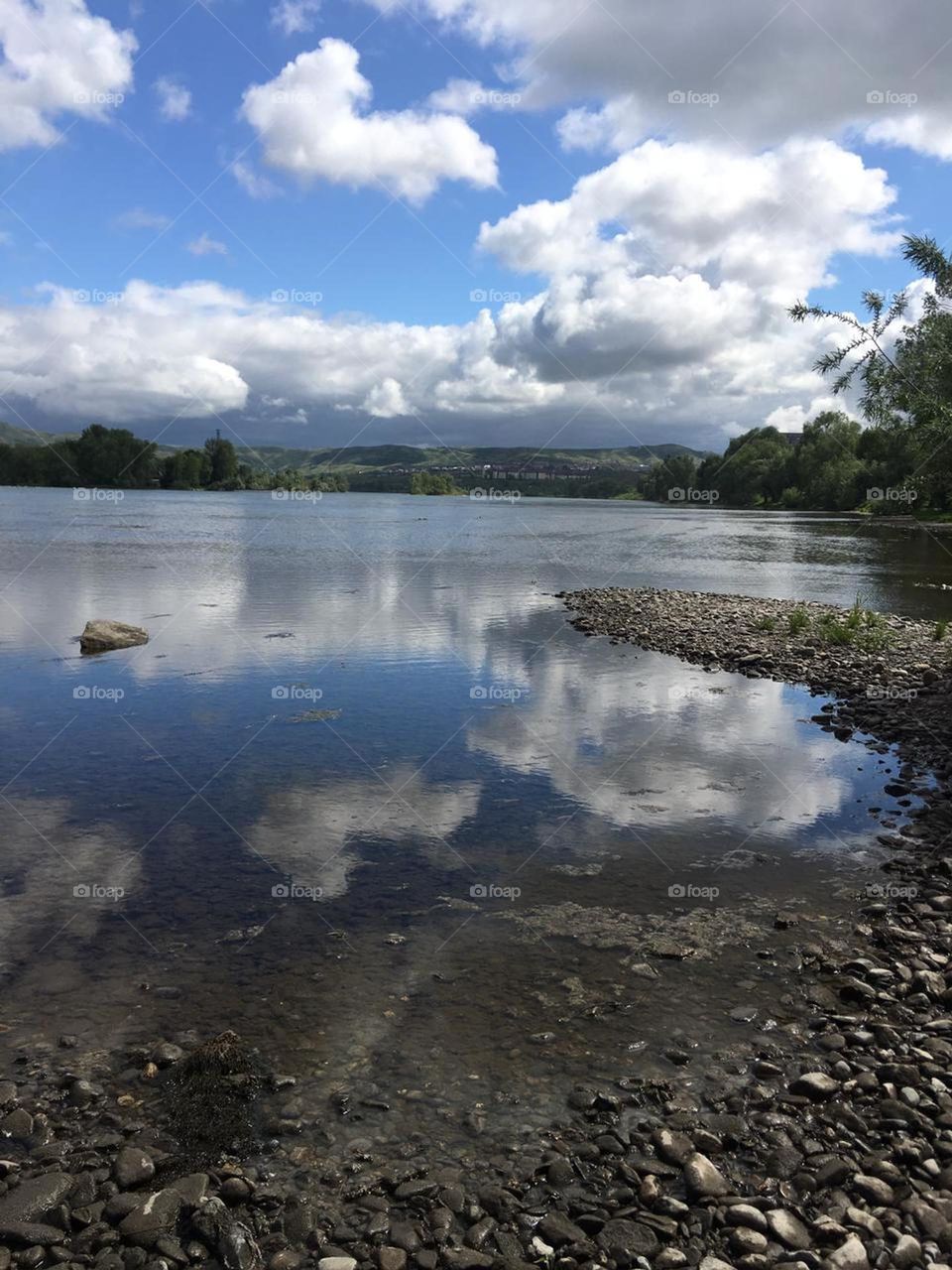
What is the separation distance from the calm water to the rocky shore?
1.34ft

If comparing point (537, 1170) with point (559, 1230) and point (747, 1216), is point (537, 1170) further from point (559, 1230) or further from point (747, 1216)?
point (747, 1216)

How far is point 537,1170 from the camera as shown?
652 centimetres

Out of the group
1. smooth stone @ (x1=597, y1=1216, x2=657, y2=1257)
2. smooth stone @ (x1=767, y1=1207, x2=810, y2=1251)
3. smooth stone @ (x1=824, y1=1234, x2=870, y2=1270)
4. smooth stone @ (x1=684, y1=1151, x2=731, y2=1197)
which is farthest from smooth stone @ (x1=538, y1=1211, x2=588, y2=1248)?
smooth stone @ (x1=824, y1=1234, x2=870, y2=1270)

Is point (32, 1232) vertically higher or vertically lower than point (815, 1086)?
lower

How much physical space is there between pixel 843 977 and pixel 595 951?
101 inches

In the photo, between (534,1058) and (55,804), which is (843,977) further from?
(55,804)

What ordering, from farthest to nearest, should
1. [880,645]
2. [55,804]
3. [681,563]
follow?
[681,563], [880,645], [55,804]

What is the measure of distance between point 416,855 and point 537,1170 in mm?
6089

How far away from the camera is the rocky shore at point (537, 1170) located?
5.77m

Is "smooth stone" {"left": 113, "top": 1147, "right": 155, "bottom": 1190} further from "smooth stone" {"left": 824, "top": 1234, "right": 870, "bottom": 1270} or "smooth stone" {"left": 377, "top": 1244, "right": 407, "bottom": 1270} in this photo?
"smooth stone" {"left": 824, "top": 1234, "right": 870, "bottom": 1270}

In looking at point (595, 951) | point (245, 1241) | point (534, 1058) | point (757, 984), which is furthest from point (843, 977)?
point (245, 1241)

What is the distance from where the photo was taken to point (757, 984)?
9203 mm

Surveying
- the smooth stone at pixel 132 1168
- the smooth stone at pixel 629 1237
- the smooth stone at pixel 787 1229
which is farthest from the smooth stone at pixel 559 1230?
the smooth stone at pixel 132 1168

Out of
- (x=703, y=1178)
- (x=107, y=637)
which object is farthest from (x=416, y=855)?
(x=107, y=637)
